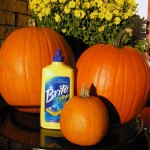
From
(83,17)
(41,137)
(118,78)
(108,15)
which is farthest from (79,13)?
(41,137)

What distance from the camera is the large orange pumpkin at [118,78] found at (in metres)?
1.16

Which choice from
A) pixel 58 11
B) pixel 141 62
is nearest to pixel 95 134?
pixel 141 62

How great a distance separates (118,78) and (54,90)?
0.88 feet

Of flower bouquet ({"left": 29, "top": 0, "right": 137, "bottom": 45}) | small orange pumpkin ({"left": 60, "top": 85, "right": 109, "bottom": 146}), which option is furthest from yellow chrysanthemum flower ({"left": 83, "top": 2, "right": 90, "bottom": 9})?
small orange pumpkin ({"left": 60, "top": 85, "right": 109, "bottom": 146})

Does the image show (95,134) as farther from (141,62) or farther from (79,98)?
(141,62)

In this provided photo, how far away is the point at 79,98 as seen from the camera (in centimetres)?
99

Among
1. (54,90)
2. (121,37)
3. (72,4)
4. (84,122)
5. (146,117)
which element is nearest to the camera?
(84,122)

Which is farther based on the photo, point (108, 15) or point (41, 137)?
point (108, 15)

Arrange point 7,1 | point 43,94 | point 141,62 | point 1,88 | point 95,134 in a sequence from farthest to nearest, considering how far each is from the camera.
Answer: point 7,1, point 1,88, point 141,62, point 43,94, point 95,134

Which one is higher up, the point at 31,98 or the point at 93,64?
the point at 93,64

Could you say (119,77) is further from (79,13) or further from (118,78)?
(79,13)

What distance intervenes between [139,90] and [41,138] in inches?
17.7

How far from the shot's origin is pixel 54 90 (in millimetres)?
1080

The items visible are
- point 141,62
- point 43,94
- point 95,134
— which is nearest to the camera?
point 95,134
